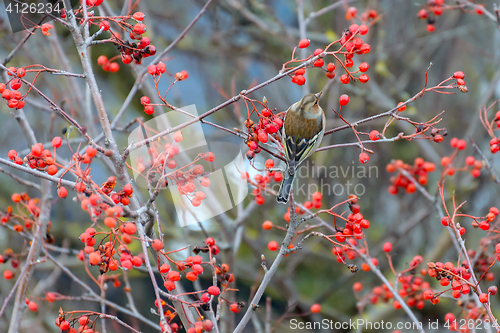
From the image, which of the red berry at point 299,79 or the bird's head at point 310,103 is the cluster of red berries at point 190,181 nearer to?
the red berry at point 299,79

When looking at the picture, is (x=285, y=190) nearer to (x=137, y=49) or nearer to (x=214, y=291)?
(x=214, y=291)

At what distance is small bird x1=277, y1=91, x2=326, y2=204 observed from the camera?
2.83 meters

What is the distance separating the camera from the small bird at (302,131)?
2826 mm

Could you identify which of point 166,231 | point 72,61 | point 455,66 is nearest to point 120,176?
point 166,231

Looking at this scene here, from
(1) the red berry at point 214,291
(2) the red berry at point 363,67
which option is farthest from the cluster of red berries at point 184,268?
(2) the red berry at point 363,67

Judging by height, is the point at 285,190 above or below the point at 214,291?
above

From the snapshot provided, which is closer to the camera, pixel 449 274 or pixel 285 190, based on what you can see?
pixel 449 274

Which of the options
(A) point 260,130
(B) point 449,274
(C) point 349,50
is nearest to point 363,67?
(C) point 349,50

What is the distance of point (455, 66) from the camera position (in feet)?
21.7

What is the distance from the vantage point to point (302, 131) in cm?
320

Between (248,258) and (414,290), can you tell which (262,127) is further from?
(248,258)

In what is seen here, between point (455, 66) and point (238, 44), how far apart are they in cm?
370

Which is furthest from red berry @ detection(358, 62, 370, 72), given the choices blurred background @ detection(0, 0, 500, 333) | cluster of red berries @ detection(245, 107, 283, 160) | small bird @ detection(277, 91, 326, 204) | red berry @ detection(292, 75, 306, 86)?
blurred background @ detection(0, 0, 500, 333)

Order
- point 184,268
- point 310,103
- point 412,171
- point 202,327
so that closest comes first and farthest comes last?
point 202,327
point 184,268
point 310,103
point 412,171
